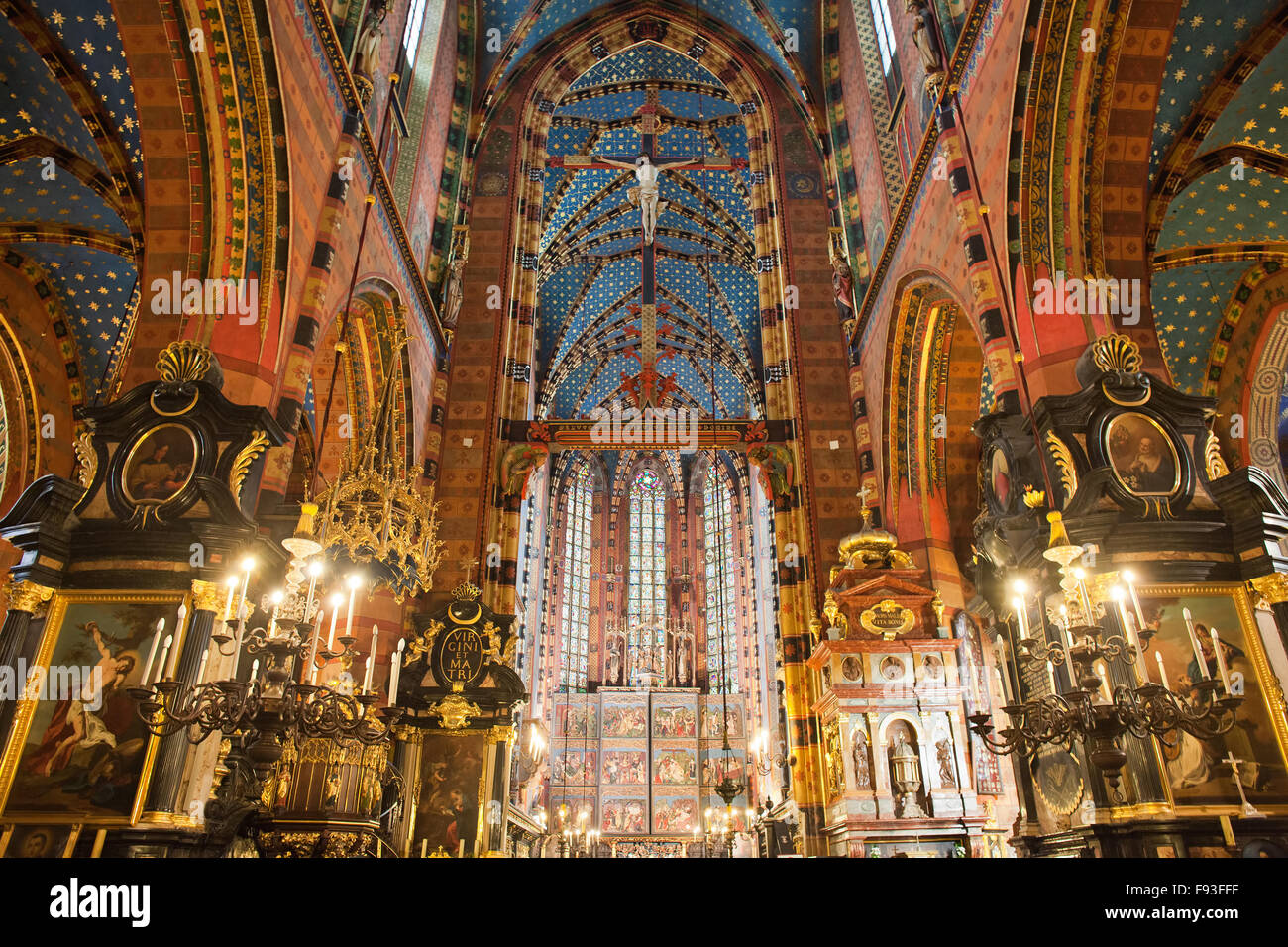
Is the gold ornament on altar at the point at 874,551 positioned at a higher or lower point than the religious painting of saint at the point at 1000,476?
higher

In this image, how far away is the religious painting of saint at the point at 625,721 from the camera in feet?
97.0

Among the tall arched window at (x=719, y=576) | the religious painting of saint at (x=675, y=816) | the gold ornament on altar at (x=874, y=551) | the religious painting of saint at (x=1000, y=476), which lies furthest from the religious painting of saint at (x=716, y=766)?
the religious painting of saint at (x=1000, y=476)

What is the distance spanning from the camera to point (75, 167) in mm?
10906

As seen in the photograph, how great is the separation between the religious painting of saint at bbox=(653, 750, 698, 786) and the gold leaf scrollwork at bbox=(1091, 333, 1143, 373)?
80.4 ft

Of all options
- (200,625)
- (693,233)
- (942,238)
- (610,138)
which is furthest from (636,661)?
(200,625)

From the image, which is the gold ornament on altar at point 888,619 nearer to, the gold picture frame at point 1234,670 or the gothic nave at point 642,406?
the gothic nave at point 642,406

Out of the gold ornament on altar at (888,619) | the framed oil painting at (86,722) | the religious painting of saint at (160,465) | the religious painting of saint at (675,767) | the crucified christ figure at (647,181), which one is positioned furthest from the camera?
the religious painting of saint at (675,767)

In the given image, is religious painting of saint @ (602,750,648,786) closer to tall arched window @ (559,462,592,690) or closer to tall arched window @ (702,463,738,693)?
tall arched window @ (559,462,592,690)

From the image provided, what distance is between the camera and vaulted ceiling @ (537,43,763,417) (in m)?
22.0

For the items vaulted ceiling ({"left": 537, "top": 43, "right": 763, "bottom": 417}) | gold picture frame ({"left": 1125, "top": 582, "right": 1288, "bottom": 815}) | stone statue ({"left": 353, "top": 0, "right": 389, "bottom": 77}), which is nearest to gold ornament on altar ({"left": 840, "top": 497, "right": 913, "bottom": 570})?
gold picture frame ({"left": 1125, "top": 582, "right": 1288, "bottom": 815})

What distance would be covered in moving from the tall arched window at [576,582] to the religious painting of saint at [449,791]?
675 inches

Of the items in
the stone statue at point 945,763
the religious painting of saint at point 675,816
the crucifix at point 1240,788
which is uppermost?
the religious painting of saint at point 675,816

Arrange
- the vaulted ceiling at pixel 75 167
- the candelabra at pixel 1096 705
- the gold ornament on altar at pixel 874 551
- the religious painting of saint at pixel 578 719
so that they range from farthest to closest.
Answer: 1. the religious painting of saint at pixel 578 719
2. the gold ornament on altar at pixel 874 551
3. the vaulted ceiling at pixel 75 167
4. the candelabra at pixel 1096 705

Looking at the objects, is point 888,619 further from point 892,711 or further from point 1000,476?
point 1000,476
